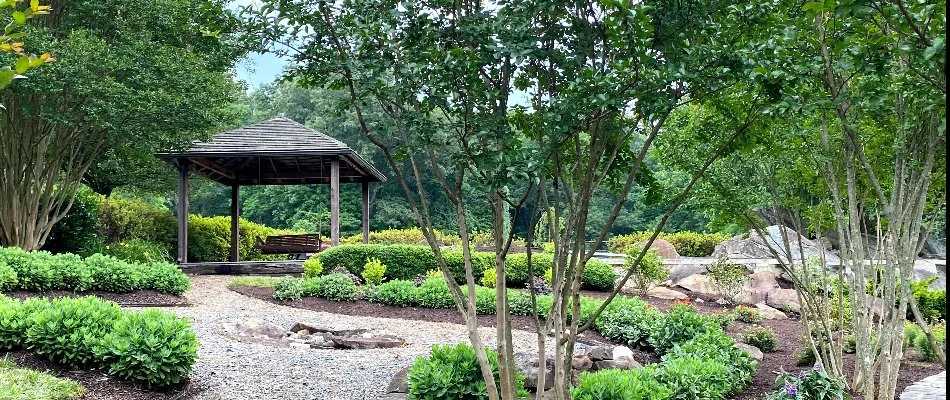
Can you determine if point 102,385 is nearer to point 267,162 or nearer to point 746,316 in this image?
point 746,316

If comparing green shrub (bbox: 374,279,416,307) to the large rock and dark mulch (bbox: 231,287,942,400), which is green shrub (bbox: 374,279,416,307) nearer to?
dark mulch (bbox: 231,287,942,400)

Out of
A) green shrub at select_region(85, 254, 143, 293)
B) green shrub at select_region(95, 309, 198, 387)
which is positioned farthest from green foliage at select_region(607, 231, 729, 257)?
green shrub at select_region(95, 309, 198, 387)

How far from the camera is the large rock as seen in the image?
12.1 m

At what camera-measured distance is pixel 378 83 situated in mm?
3219

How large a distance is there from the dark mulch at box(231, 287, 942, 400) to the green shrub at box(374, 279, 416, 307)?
0.46ft

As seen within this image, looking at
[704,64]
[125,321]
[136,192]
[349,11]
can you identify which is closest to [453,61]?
[349,11]

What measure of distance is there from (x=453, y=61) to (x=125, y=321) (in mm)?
3220

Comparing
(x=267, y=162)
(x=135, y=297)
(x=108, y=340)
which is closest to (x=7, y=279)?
(x=135, y=297)

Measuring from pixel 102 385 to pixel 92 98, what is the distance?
6.58 metres

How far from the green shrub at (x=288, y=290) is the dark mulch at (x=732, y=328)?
0.11 metres

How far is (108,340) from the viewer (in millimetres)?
4762

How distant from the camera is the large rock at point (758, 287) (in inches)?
476

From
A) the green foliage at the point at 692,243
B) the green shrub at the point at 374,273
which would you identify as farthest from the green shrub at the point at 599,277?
the green foliage at the point at 692,243

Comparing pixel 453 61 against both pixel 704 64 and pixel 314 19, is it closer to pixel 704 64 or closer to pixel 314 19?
pixel 314 19
